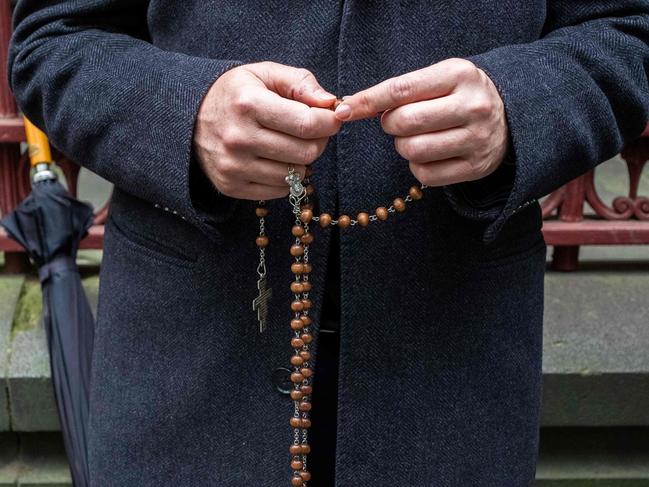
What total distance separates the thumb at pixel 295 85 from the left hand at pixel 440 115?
26 millimetres

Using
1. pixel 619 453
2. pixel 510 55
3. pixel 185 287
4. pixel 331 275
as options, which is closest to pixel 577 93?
pixel 510 55

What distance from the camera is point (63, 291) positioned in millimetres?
1770

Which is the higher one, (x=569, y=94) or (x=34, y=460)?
(x=569, y=94)

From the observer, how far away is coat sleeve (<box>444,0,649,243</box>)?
841mm

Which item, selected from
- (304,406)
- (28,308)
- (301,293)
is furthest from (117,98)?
(28,308)

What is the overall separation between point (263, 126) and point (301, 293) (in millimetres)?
226

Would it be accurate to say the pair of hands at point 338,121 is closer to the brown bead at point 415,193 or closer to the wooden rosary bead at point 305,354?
the brown bead at point 415,193

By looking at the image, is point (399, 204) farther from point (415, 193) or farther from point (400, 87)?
point (400, 87)

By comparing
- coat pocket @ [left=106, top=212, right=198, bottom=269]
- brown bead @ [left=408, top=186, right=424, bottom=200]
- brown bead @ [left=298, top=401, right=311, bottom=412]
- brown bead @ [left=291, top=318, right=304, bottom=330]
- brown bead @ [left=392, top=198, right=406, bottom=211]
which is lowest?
brown bead @ [left=298, top=401, right=311, bottom=412]

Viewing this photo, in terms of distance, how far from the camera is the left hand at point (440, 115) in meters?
0.76

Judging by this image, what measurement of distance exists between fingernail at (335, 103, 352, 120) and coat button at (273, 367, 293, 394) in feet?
1.16

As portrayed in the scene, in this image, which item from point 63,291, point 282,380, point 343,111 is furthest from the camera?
point 63,291

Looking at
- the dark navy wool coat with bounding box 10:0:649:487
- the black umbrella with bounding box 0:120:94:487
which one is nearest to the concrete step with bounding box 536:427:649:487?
the dark navy wool coat with bounding box 10:0:649:487

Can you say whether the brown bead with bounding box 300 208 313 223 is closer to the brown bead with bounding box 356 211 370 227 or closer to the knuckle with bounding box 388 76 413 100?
the brown bead with bounding box 356 211 370 227
